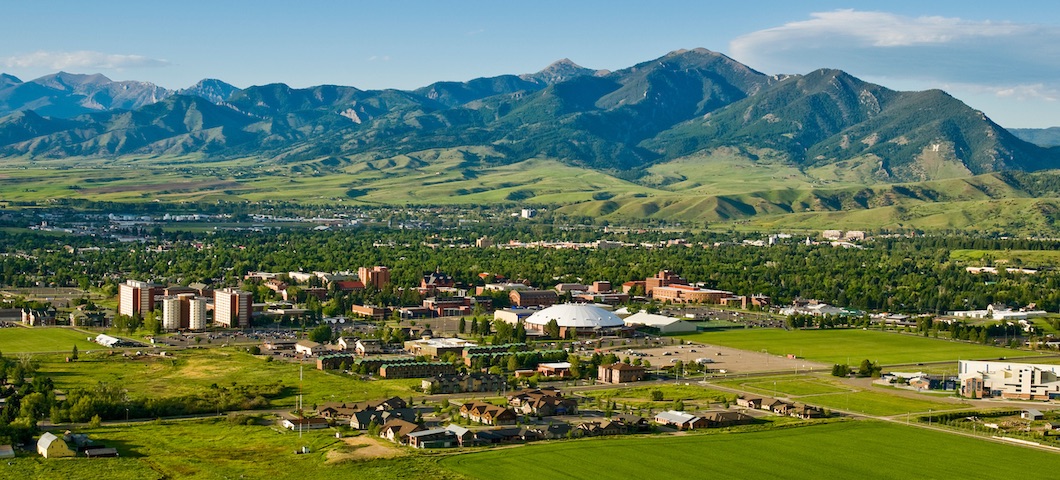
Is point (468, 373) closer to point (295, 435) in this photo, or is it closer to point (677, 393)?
point (677, 393)

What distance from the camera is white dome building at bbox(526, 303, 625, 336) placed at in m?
72.9

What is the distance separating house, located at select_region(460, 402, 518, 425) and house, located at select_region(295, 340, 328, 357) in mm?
17807

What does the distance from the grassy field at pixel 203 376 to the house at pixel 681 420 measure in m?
10.0

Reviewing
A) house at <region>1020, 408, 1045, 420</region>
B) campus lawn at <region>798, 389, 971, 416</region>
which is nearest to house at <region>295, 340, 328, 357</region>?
campus lawn at <region>798, 389, 971, 416</region>

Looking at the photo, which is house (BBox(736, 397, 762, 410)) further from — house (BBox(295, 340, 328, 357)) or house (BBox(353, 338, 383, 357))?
house (BBox(295, 340, 328, 357))

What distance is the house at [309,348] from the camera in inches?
2456

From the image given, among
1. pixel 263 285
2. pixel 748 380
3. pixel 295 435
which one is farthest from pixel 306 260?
pixel 295 435

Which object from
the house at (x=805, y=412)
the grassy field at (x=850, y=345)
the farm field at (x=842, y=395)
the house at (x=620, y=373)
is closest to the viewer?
the house at (x=805, y=412)

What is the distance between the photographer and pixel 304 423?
43.3 metres

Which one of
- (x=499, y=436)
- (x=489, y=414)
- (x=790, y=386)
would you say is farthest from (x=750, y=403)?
(x=499, y=436)

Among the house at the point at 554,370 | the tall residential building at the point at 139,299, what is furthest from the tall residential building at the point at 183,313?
the house at the point at 554,370

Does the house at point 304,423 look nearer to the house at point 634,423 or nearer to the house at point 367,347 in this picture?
the house at point 634,423

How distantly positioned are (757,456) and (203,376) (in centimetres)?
2335

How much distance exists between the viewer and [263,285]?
9175cm
